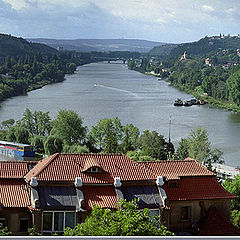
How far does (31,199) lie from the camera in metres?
2.20

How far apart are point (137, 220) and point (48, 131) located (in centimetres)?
545

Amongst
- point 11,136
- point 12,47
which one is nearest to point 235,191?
point 11,136

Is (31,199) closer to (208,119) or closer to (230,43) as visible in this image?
(208,119)

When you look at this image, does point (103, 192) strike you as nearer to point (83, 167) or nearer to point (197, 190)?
point (83, 167)

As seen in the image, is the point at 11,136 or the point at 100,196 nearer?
the point at 100,196

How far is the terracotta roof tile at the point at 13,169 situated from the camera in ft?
7.76

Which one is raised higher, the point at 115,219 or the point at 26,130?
the point at 115,219

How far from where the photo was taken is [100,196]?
2.22 m

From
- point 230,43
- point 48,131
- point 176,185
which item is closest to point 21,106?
point 48,131

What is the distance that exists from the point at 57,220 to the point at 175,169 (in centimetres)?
67

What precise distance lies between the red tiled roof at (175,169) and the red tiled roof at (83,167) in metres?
0.10

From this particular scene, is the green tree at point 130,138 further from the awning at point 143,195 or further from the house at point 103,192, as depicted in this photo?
the awning at point 143,195

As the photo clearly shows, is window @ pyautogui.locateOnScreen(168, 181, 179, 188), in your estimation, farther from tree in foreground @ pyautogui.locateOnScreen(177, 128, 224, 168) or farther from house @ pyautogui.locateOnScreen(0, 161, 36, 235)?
tree in foreground @ pyautogui.locateOnScreen(177, 128, 224, 168)

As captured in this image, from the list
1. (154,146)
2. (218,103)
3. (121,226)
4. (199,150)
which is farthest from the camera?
(218,103)
